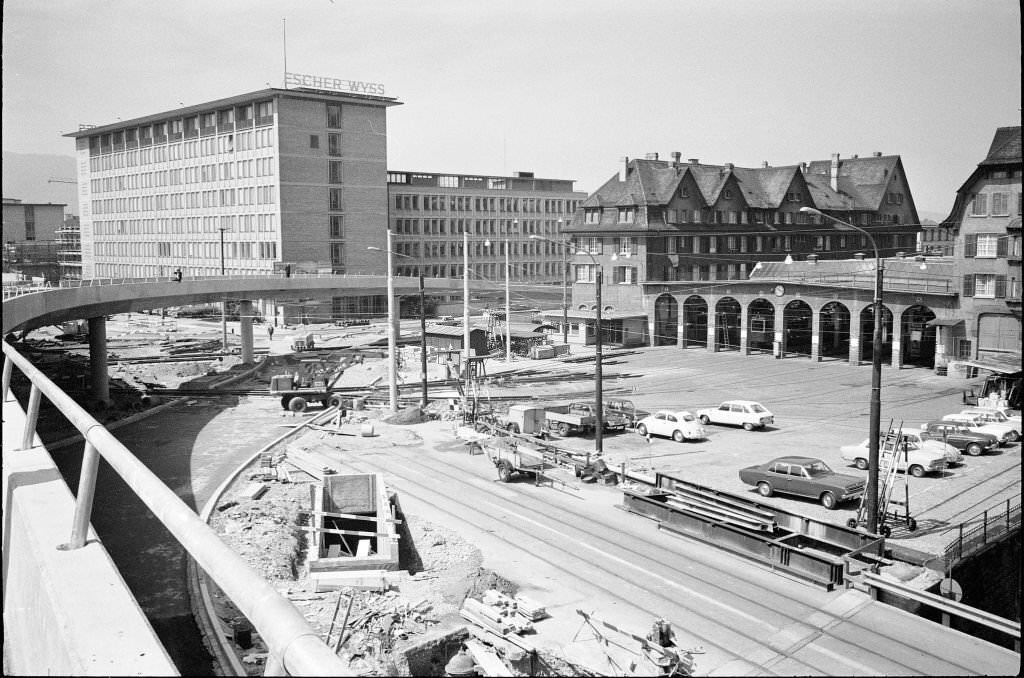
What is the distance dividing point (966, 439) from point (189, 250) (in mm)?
103181

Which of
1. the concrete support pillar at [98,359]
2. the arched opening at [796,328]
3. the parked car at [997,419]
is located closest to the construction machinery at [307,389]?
the concrete support pillar at [98,359]

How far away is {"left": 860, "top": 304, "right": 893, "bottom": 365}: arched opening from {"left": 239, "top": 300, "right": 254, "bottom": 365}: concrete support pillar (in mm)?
44850

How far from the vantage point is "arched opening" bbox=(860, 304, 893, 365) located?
59969 millimetres

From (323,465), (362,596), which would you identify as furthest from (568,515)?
(323,465)

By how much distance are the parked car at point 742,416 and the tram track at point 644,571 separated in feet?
49.7

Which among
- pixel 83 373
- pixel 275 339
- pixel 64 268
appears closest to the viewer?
pixel 83 373

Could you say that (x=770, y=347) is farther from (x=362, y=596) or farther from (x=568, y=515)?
(x=362, y=596)

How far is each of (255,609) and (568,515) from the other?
925 inches

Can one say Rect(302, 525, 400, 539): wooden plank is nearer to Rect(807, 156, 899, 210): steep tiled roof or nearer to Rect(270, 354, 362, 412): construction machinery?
Rect(270, 354, 362, 412): construction machinery

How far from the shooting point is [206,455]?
124ft

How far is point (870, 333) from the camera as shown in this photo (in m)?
67.7

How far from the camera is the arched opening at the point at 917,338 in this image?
194 feet

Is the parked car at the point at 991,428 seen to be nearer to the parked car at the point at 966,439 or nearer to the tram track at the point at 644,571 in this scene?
the parked car at the point at 966,439

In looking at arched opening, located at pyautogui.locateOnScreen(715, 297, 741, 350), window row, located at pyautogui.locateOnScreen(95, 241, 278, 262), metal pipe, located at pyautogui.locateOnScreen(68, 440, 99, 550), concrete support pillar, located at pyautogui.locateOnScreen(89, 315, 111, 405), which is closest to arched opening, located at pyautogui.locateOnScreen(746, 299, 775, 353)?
arched opening, located at pyautogui.locateOnScreen(715, 297, 741, 350)
